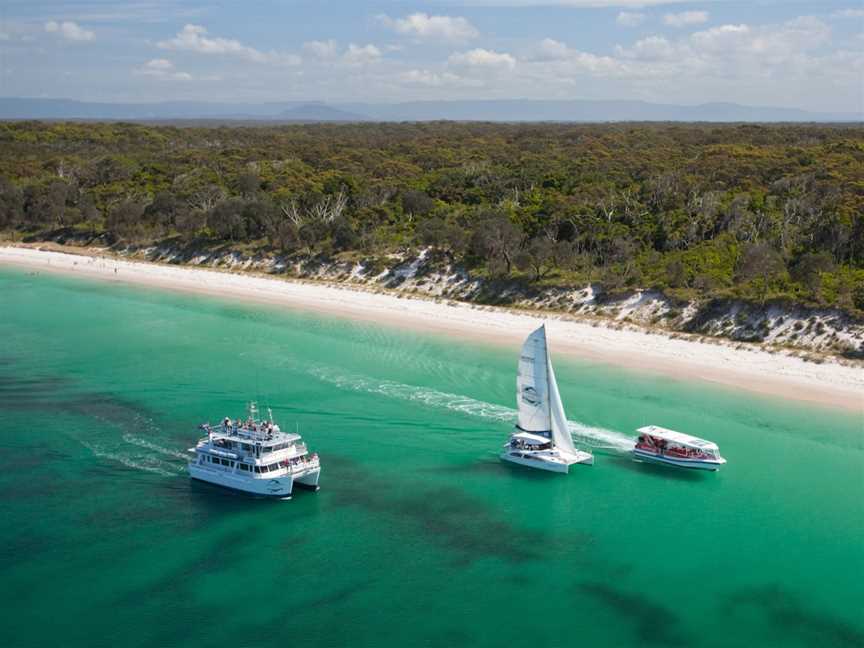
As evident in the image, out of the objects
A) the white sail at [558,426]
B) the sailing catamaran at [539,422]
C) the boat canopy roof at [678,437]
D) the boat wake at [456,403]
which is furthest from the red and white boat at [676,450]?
the white sail at [558,426]

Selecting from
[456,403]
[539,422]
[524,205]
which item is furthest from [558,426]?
[524,205]

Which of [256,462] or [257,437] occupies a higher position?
[257,437]

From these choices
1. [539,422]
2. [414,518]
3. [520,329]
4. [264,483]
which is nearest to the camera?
[414,518]

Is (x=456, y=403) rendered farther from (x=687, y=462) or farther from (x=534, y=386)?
(x=687, y=462)

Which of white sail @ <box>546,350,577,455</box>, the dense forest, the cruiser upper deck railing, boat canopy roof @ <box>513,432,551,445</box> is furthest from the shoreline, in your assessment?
the cruiser upper deck railing

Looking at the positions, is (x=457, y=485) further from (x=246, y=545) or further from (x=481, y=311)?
(x=481, y=311)

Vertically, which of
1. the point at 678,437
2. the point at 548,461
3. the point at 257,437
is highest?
the point at 678,437

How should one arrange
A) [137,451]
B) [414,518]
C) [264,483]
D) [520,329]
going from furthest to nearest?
1. [520,329]
2. [137,451]
3. [264,483]
4. [414,518]

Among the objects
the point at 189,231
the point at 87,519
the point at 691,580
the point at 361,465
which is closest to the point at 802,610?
the point at 691,580
